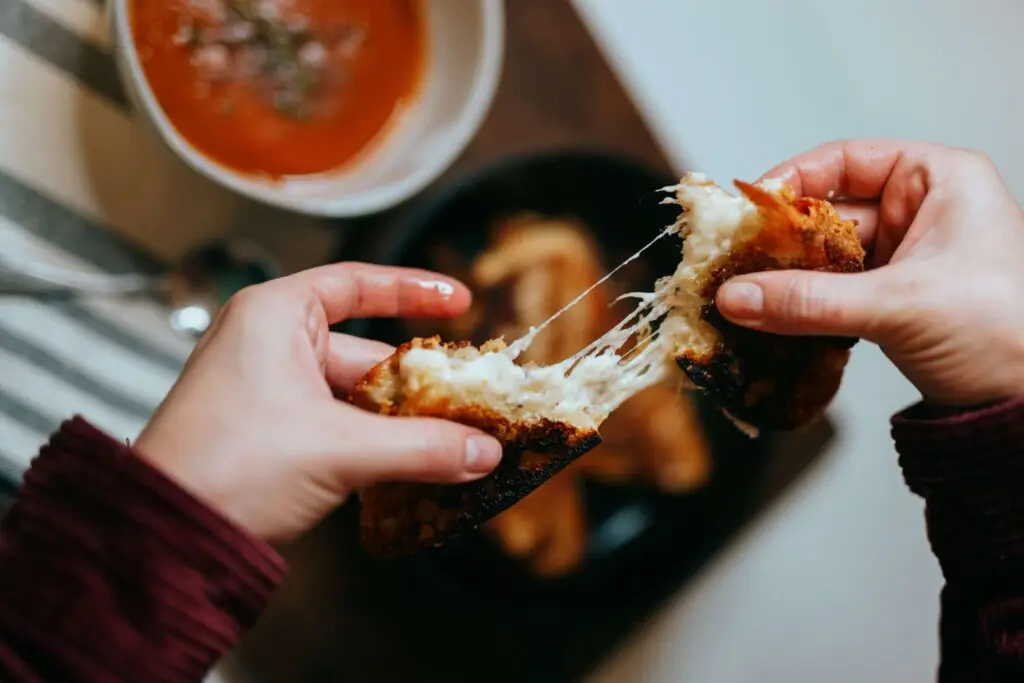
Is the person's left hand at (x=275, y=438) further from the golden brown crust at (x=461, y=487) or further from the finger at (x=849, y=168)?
the finger at (x=849, y=168)

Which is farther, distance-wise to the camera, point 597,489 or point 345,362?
point 597,489

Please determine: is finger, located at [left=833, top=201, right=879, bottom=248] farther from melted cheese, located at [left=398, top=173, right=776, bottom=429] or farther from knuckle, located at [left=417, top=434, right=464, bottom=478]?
knuckle, located at [left=417, top=434, right=464, bottom=478]

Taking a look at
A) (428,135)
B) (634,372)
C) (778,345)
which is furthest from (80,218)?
(778,345)

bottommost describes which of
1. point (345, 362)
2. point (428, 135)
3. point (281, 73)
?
point (345, 362)

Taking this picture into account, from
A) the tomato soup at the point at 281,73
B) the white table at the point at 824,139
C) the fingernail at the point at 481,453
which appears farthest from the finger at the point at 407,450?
the white table at the point at 824,139

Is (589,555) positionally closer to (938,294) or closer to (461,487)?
(461,487)

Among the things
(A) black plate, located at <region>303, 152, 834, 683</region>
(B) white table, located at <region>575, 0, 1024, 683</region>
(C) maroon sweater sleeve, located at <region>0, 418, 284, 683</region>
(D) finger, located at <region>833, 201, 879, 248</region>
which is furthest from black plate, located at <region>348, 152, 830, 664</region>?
(C) maroon sweater sleeve, located at <region>0, 418, 284, 683</region>

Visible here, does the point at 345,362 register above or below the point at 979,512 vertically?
above

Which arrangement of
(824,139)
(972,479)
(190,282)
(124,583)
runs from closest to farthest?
(124,583) → (972,479) → (190,282) → (824,139)
